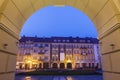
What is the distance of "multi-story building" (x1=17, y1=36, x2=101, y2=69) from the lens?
49.0 meters

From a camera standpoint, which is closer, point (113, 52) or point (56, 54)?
point (113, 52)

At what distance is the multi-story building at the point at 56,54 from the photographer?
1930 inches

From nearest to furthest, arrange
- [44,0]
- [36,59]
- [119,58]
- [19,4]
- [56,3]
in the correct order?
[119,58], [19,4], [44,0], [56,3], [36,59]

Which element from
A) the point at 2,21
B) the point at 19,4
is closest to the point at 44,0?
the point at 19,4

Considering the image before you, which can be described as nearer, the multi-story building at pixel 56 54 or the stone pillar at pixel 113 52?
the stone pillar at pixel 113 52

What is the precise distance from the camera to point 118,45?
3.81m

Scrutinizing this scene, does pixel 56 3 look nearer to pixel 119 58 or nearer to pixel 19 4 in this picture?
pixel 19 4

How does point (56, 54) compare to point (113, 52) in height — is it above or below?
above

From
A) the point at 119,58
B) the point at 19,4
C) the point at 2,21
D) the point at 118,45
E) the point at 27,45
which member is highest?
the point at 27,45

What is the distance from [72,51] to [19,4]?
1797 inches

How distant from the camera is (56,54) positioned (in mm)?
49625

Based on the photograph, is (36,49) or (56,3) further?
(36,49)

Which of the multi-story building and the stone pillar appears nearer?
the stone pillar

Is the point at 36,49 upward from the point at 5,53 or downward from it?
upward
